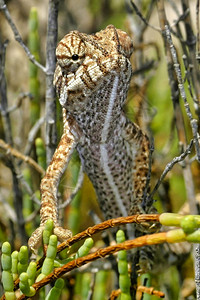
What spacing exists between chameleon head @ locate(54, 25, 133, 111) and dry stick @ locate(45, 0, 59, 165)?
26 cm

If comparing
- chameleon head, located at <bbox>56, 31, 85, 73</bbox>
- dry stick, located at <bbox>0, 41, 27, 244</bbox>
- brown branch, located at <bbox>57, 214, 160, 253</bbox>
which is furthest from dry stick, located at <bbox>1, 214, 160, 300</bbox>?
dry stick, located at <bbox>0, 41, 27, 244</bbox>

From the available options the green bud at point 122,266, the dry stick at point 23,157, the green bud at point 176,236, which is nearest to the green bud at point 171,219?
the green bud at point 176,236

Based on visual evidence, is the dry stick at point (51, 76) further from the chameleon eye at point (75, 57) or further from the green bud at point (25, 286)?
the green bud at point (25, 286)

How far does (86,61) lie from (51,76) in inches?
13.1

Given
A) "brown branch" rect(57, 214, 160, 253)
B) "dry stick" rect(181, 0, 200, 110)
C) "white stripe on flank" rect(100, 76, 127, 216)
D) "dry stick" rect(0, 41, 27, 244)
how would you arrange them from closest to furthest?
1. "brown branch" rect(57, 214, 160, 253)
2. "white stripe on flank" rect(100, 76, 127, 216)
3. "dry stick" rect(181, 0, 200, 110)
4. "dry stick" rect(0, 41, 27, 244)

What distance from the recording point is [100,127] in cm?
162

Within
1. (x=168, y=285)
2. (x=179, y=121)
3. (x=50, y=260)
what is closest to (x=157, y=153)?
(x=168, y=285)

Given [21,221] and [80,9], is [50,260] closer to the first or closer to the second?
[21,221]

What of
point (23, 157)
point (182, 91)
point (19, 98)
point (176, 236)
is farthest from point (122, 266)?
point (19, 98)

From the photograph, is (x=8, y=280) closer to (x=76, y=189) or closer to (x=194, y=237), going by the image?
(x=194, y=237)

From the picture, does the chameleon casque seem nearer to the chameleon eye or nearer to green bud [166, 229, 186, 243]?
the chameleon eye

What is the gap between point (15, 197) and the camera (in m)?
2.16

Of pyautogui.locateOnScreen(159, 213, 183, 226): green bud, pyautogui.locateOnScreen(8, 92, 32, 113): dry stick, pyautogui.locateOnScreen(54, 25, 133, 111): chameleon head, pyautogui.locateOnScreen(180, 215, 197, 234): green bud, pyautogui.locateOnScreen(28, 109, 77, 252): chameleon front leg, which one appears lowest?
pyautogui.locateOnScreen(180, 215, 197, 234): green bud

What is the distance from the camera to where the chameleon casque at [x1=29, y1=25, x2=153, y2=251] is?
4.66 feet
